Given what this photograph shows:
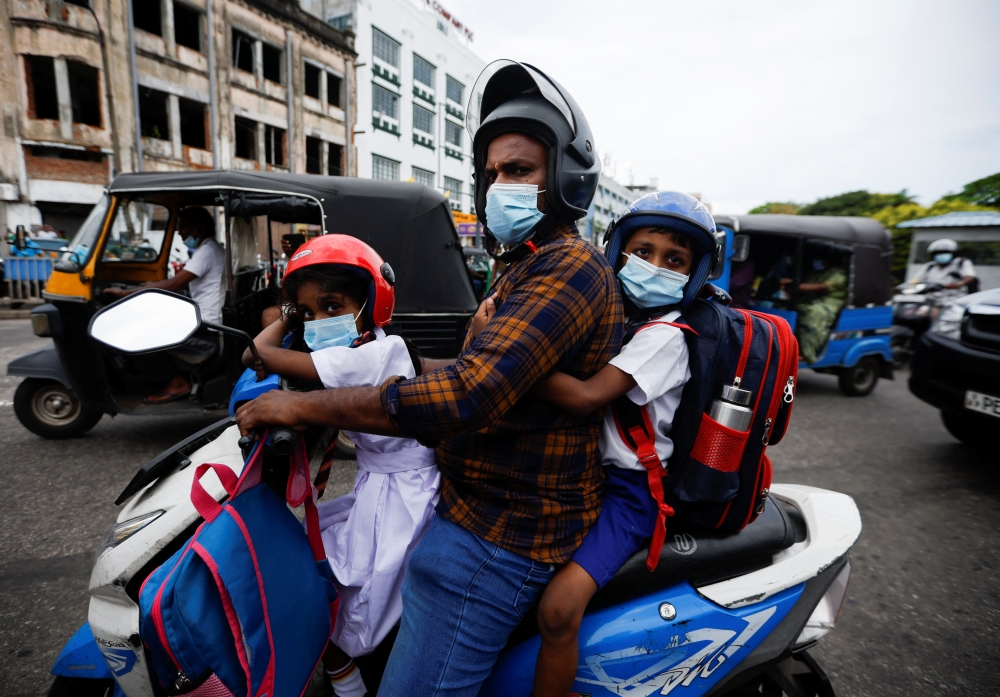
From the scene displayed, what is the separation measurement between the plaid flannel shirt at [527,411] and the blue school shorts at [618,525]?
3 cm

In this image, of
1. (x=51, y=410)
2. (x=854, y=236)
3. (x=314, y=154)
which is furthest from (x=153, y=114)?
(x=854, y=236)

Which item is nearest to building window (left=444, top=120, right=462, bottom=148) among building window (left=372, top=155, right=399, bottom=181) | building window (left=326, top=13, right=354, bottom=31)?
building window (left=372, top=155, right=399, bottom=181)

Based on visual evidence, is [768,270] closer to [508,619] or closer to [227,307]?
[227,307]

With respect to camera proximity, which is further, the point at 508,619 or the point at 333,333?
the point at 333,333

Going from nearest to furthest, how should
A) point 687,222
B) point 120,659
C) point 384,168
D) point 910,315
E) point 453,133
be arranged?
1. point 120,659
2. point 687,222
3. point 910,315
4. point 384,168
5. point 453,133

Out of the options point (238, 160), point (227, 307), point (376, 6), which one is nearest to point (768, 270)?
point (227, 307)

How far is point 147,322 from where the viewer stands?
1201mm

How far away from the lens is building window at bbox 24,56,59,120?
1628cm

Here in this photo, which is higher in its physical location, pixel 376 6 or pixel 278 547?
pixel 376 6

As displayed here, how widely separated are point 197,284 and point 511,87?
4.26 metres

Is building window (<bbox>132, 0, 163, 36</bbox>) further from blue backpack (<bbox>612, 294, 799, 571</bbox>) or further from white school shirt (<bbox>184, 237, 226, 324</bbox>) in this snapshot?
blue backpack (<bbox>612, 294, 799, 571</bbox>)

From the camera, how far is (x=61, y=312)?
166 inches

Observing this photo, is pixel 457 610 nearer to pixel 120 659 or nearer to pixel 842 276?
pixel 120 659

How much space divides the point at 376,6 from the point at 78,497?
2959cm
